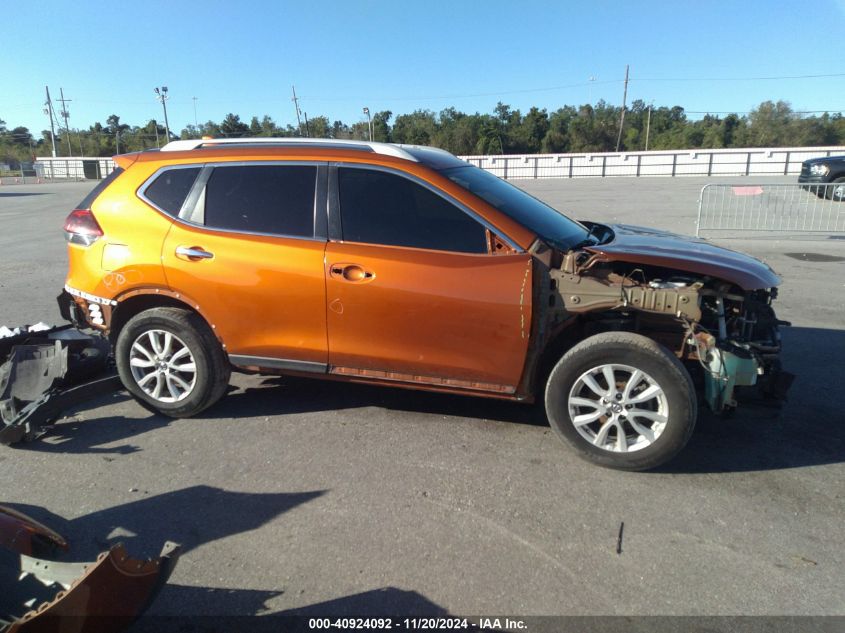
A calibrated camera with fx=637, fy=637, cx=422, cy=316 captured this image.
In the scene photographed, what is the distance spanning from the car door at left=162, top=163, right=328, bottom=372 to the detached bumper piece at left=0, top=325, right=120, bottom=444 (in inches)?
41.6

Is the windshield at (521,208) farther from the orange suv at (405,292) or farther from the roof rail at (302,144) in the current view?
the roof rail at (302,144)

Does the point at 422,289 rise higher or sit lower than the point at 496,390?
higher

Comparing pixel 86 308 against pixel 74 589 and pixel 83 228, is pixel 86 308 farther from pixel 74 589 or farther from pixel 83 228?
pixel 74 589

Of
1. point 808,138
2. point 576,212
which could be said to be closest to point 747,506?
point 576,212

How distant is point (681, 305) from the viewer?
12.5 ft

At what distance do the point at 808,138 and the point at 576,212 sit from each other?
179ft

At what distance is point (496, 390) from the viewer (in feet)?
13.6

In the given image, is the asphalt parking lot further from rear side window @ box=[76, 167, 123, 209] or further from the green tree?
the green tree

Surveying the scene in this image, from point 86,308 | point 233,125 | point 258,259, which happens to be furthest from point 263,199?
point 233,125

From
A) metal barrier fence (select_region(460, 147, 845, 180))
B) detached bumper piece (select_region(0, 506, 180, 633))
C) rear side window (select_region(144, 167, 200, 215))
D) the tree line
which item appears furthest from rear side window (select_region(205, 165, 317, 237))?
the tree line

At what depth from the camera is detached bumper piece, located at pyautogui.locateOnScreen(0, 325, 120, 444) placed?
4254 millimetres

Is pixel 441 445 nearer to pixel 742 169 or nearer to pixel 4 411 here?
pixel 4 411

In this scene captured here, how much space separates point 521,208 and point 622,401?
155cm

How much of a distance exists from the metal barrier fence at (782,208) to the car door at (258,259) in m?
10.1
